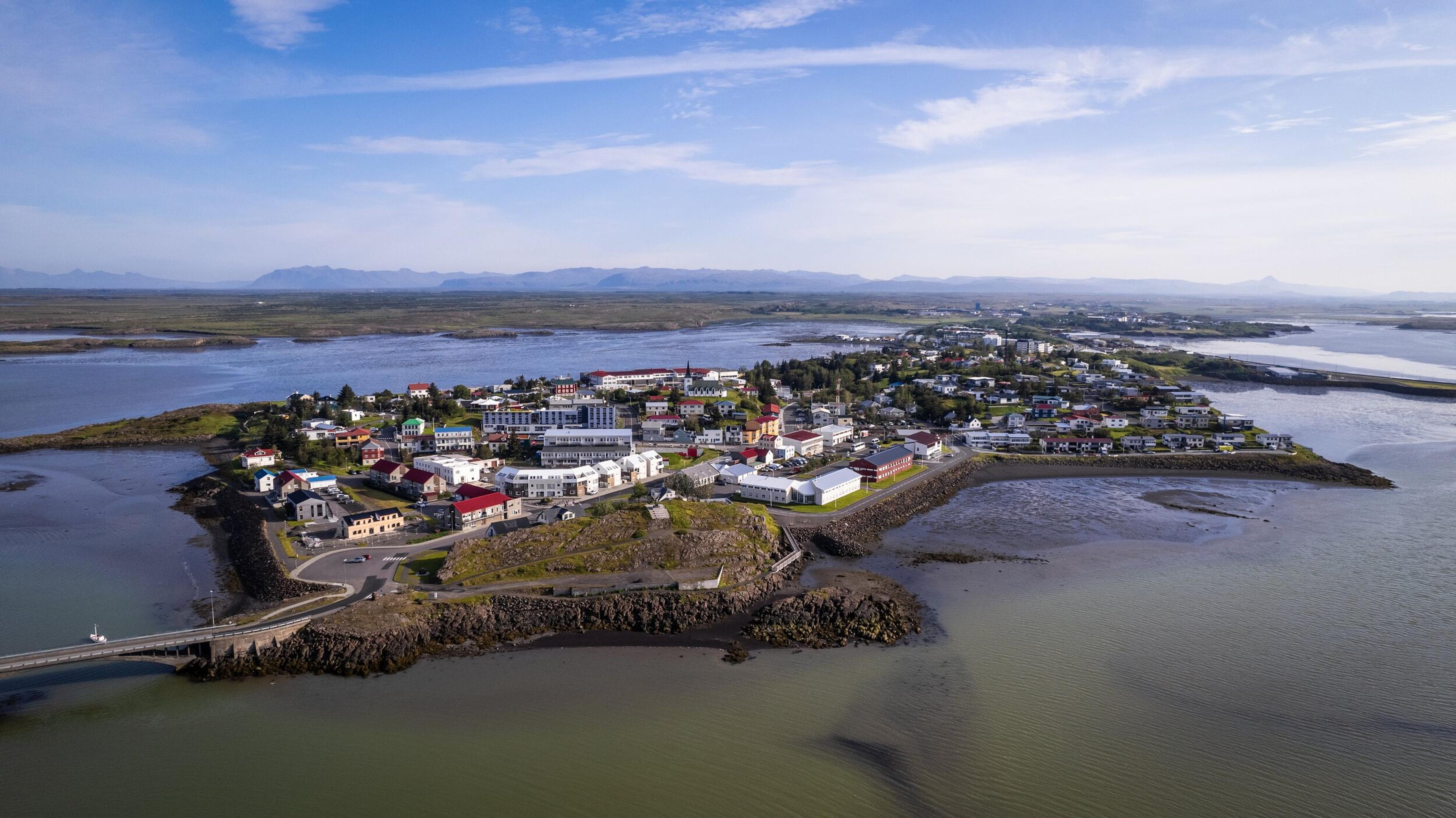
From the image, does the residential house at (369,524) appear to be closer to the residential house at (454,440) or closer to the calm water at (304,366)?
the residential house at (454,440)

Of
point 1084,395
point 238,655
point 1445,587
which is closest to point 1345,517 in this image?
point 1445,587

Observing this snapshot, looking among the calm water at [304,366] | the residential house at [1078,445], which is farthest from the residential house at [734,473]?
the calm water at [304,366]

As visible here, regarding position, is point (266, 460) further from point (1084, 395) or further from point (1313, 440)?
point (1313, 440)

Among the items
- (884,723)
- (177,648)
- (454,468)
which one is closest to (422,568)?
(177,648)

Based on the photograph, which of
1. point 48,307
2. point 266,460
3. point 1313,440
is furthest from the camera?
point 48,307

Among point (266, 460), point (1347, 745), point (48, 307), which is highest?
point (48, 307)

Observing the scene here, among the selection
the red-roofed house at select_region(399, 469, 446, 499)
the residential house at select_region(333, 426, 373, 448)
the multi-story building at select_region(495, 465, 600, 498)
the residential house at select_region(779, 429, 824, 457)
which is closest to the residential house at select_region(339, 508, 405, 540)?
the red-roofed house at select_region(399, 469, 446, 499)

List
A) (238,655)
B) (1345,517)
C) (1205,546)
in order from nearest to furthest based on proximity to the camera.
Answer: (238,655), (1205,546), (1345,517)
